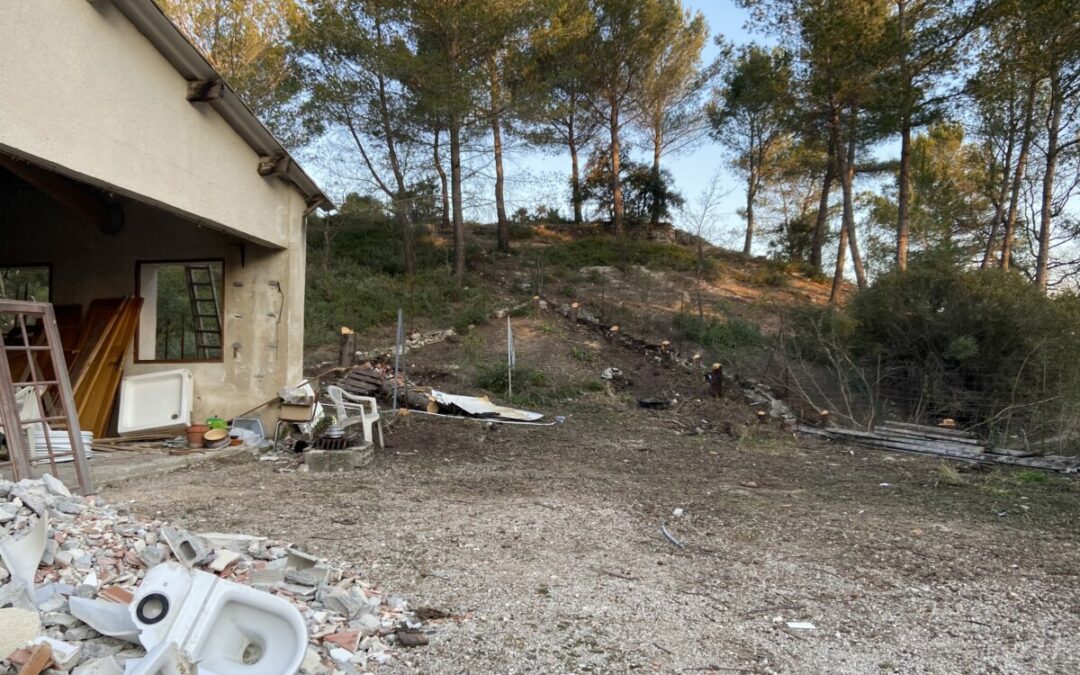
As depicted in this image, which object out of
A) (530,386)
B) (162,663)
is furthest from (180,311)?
(162,663)

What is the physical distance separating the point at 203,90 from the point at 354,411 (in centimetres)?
375

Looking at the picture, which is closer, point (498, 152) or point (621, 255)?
point (498, 152)

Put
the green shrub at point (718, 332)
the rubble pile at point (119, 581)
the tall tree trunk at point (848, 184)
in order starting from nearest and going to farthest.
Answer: the rubble pile at point (119, 581) → the green shrub at point (718, 332) → the tall tree trunk at point (848, 184)

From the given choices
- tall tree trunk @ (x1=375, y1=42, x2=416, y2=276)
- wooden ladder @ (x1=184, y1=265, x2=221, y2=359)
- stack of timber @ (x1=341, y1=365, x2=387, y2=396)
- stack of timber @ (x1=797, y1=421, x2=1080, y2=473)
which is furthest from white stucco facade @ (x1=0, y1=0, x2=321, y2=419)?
tall tree trunk @ (x1=375, y1=42, x2=416, y2=276)

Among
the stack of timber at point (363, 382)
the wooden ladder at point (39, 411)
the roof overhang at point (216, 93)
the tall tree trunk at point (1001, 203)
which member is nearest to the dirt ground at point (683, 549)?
the wooden ladder at point (39, 411)

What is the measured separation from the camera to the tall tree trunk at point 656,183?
26.0 m

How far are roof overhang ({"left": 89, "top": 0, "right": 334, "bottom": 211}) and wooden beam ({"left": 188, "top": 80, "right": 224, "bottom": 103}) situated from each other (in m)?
0.02

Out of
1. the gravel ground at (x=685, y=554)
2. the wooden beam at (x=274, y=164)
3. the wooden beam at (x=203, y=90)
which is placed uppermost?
the wooden beam at (x=203, y=90)

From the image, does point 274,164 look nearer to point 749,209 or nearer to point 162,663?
point 162,663

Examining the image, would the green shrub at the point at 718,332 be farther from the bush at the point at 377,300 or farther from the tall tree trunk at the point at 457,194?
the tall tree trunk at the point at 457,194

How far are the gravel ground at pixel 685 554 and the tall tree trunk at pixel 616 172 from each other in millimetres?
18165

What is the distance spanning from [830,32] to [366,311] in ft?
39.2

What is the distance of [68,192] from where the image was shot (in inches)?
284

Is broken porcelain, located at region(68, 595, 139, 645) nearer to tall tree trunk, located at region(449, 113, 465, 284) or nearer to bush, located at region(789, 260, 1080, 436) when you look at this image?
bush, located at region(789, 260, 1080, 436)
